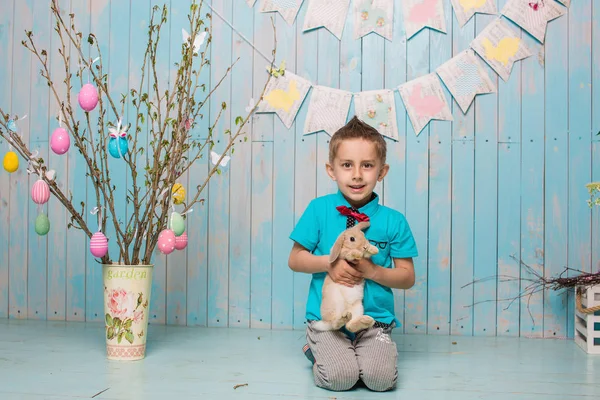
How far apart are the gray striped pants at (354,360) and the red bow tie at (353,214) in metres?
0.28

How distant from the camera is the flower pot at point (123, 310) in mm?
1751

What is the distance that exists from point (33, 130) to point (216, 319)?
0.97 meters

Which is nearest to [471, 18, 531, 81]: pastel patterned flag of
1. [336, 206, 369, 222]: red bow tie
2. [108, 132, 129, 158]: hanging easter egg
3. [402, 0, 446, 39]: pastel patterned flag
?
[402, 0, 446, 39]: pastel patterned flag

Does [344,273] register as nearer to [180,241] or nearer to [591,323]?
[180,241]

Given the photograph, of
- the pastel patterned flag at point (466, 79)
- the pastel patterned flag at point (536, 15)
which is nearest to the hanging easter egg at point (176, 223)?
the pastel patterned flag at point (466, 79)

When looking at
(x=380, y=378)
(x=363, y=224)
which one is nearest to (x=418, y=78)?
(x=363, y=224)

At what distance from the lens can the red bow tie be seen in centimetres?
167

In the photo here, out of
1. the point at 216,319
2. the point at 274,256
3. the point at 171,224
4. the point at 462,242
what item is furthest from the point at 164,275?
the point at 462,242

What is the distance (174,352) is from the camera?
1866mm

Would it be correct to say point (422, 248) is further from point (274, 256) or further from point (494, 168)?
point (274, 256)

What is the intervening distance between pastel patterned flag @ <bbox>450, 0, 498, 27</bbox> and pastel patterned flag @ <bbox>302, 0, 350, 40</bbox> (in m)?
0.37

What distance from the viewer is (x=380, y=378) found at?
1.47m

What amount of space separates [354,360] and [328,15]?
1.25m

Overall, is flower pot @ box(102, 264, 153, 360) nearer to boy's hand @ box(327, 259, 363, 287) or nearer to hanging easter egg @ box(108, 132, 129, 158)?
hanging easter egg @ box(108, 132, 129, 158)
